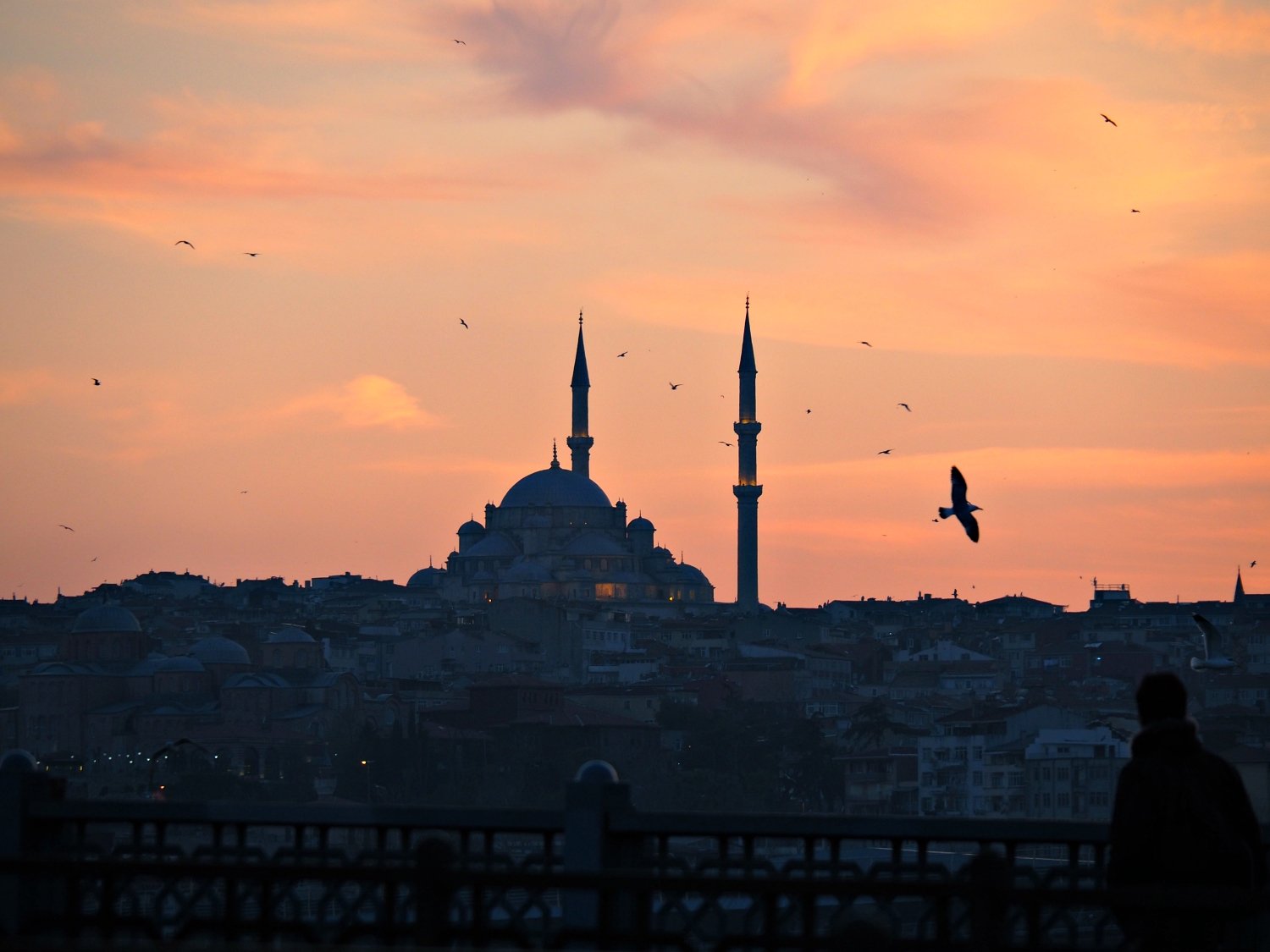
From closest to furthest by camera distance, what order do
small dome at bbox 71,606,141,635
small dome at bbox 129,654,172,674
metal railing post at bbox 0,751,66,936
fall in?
metal railing post at bbox 0,751,66,936
small dome at bbox 129,654,172,674
small dome at bbox 71,606,141,635

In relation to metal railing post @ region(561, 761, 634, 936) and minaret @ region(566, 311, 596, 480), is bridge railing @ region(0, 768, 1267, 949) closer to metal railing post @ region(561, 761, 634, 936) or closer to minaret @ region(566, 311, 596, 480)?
metal railing post @ region(561, 761, 634, 936)

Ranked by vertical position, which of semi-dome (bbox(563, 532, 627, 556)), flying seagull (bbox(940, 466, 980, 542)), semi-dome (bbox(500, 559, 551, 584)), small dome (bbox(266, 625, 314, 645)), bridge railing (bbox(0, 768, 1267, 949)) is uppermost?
semi-dome (bbox(563, 532, 627, 556))

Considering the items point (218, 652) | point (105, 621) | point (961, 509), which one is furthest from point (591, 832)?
point (105, 621)

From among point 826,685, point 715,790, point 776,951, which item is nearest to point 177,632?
point 826,685

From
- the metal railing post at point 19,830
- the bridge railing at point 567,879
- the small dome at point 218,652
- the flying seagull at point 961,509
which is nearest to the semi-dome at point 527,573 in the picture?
the small dome at point 218,652

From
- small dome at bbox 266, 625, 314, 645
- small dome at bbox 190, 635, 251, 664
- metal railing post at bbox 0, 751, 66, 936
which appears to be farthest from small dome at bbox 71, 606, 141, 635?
metal railing post at bbox 0, 751, 66, 936

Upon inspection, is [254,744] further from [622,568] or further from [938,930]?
[938,930]

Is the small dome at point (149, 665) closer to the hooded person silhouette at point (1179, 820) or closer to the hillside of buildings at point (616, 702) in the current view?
the hillside of buildings at point (616, 702)
